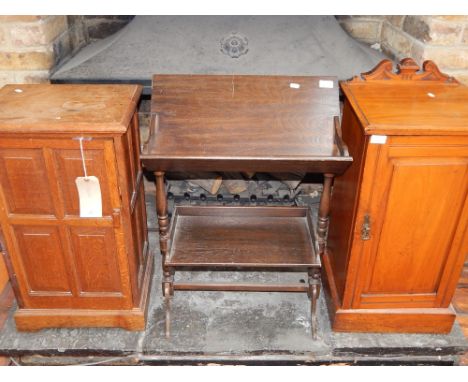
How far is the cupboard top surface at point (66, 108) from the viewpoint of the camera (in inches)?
69.9

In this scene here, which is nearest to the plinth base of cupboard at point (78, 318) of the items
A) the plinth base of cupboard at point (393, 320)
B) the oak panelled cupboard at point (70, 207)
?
the oak panelled cupboard at point (70, 207)

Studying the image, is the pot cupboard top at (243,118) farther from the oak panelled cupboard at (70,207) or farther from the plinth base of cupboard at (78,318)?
the plinth base of cupboard at (78,318)

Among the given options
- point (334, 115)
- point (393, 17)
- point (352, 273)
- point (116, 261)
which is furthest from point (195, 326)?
point (393, 17)

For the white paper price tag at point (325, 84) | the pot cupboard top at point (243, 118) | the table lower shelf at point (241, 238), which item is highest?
the white paper price tag at point (325, 84)

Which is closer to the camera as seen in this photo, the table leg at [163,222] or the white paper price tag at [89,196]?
the white paper price tag at [89,196]

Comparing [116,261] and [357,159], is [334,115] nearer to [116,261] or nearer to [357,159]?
[357,159]

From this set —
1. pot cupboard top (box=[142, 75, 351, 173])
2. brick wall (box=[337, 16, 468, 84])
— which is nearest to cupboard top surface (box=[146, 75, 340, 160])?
pot cupboard top (box=[142, 75, 351, 173])

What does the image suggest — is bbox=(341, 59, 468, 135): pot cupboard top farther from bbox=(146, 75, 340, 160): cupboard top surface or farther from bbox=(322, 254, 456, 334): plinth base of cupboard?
bbox=(322, 254, 456, 334): plinth base of cupboard

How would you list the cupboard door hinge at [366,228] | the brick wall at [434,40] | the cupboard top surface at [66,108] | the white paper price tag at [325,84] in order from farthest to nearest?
the brick wall at [434,40]
the white paper price tag at [325,84]
the cupboard door hinge at [366,228]
the cupboard top surface at [66,108]

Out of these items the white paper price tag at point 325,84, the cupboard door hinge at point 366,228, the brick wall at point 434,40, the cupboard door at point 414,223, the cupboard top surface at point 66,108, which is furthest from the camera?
the brick wall at point 434,40

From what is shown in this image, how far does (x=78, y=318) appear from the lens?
2270mm

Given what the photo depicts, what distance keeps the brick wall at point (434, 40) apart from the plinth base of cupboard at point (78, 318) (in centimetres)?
218

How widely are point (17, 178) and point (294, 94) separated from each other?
51.3 inches

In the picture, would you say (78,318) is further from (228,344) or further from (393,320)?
(393,320)
